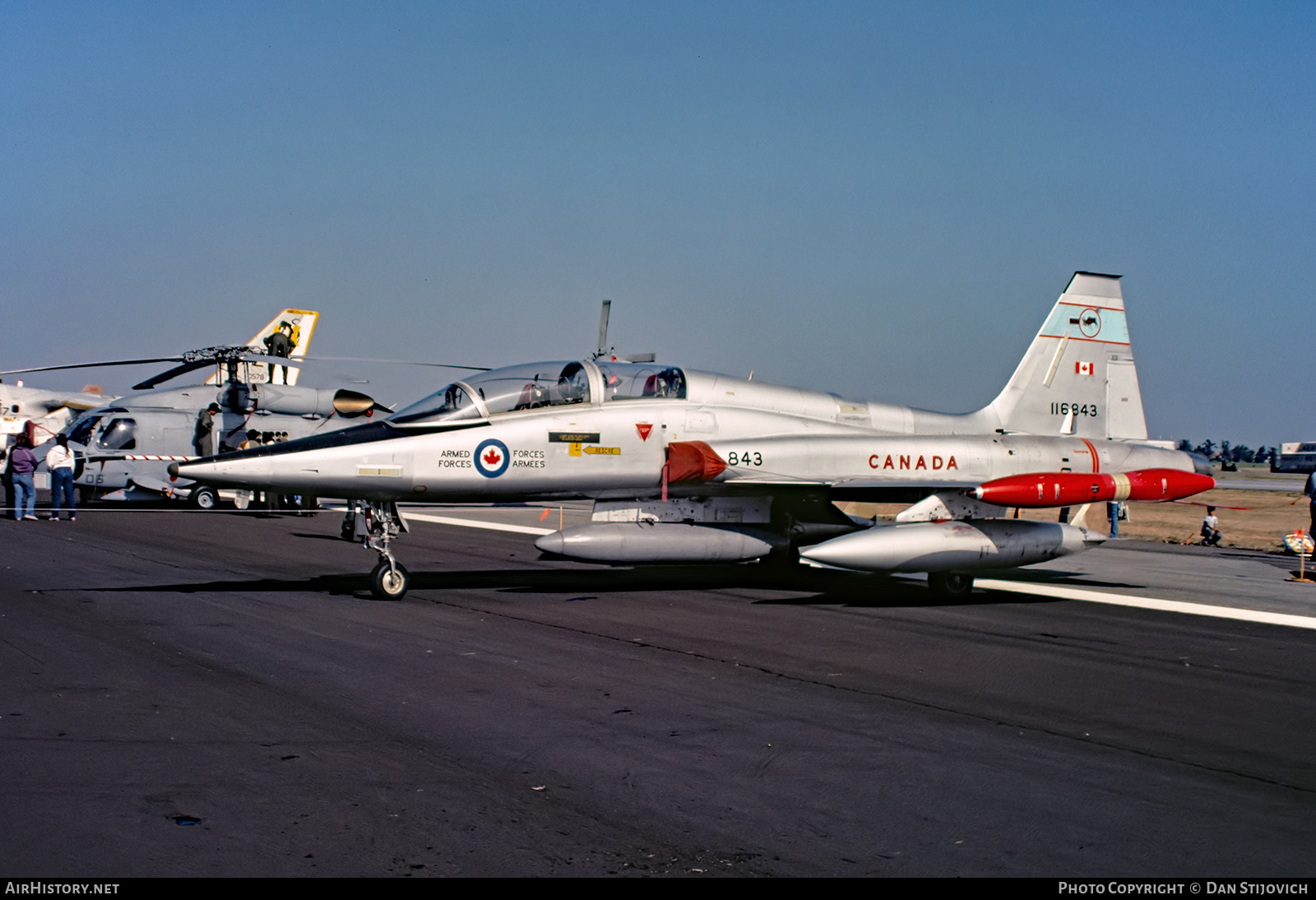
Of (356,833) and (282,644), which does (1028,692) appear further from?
(282,644)

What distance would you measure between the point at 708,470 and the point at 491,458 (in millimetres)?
2677

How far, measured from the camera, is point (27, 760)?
5.87 meters

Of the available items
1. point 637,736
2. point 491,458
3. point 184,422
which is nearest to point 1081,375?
point 491,458

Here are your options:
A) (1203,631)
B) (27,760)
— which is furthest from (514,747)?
(1203,631)

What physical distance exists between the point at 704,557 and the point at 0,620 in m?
7.55

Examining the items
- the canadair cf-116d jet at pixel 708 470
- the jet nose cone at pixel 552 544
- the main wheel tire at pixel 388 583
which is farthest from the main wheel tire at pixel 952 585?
the main wheel tire at pixel 388 583

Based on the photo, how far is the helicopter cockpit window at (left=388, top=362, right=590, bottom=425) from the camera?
12938 mm

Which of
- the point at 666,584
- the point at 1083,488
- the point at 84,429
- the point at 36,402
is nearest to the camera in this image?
the point at 1083,488

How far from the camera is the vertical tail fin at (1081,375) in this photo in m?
17.0

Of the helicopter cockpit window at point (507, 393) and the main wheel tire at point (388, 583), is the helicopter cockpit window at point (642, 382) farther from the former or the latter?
the main wheel tire at point (388, 583)

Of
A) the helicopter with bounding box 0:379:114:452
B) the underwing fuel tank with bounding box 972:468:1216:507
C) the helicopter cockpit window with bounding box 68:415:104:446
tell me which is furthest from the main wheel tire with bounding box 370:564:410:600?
the helicopter with bounding box 0:379:114:452

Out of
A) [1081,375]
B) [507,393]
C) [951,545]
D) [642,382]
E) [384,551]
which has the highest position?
[1081,375]

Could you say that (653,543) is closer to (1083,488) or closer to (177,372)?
(1083,488)

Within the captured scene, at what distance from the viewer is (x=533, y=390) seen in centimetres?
1341
